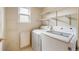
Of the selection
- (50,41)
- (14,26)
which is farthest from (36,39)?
(14,26)

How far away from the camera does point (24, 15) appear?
159cm

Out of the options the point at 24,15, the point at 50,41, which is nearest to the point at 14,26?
the point at 24,15

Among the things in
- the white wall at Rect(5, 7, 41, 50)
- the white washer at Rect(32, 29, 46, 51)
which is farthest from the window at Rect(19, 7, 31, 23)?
the white washer at Rect(32, 29, 46, 51)

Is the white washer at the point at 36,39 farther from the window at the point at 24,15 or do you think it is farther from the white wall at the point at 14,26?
the window at the point at 24,15

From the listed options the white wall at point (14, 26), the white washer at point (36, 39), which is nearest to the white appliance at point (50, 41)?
the white washer at point (36, 39)

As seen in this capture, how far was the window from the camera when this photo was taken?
155 cm

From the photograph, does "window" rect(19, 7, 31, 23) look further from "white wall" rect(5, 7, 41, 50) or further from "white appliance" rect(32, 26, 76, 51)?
"white appliance" rect(32, 26, 76, 51)

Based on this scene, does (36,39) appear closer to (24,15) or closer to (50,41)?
(50,41)

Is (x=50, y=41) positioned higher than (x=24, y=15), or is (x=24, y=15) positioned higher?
(x=24, y=15)

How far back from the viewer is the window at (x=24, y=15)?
155cm

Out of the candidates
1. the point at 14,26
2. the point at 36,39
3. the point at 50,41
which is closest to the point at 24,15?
the point at 14,26

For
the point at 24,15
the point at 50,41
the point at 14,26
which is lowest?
the point at 50,41
